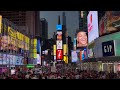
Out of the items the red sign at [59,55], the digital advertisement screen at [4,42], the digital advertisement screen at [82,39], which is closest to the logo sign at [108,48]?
the digital advertisement screen at [4,42]

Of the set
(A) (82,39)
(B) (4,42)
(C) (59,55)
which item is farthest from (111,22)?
(C) (59,55)

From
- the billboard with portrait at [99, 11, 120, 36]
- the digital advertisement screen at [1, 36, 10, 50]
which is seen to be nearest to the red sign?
the digital advertisement screen at [1, 36, 10, 50]

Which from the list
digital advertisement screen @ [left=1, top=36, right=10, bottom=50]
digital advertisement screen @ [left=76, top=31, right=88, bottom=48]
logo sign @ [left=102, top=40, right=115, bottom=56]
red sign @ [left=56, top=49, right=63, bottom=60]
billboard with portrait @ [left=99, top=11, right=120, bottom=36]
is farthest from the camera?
red sign @ [left=56, top=49, right=63, bottom=60]

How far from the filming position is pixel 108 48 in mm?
43500

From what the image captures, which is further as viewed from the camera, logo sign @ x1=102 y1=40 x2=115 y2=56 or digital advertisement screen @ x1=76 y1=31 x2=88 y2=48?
digital advertisement screen @ x1=76 y1=31 x2=88 y2=48

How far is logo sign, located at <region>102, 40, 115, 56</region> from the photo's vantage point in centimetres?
4121

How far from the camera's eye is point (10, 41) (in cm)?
5812

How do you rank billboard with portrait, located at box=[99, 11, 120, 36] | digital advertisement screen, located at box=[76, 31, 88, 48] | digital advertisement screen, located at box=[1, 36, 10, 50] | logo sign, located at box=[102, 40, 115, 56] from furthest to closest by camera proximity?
digital advertisement screen, located at box=[76, 31, 88, 48]
digital advertisement screen, located at box=[1, 36, 10, 50]
logo sign, located at box=[102, 40, 115, 56]
billboard with portrait, located at box=[99, 11, 120, 36]

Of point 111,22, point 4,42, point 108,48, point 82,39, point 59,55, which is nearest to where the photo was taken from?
point 111,22

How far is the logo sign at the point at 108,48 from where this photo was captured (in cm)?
4121

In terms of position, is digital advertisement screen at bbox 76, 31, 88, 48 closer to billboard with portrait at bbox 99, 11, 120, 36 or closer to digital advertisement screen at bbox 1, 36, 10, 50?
digital advertisement screen at bbox 1, 36, 10, 50

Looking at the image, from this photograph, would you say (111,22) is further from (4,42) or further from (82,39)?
(82,39)
